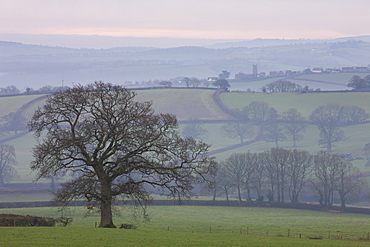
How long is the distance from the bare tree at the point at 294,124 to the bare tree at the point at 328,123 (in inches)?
184

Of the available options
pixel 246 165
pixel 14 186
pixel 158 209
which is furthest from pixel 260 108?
pixel 158 209

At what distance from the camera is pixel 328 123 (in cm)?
16762

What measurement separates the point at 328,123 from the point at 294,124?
39.3ft

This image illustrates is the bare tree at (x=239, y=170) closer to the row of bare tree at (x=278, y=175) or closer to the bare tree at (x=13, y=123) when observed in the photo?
the row of bare tree at (x=278, y=175)

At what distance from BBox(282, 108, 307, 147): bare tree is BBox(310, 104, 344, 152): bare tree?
468cm

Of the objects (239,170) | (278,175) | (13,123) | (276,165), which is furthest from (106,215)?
(13,123)

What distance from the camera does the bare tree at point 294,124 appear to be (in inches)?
6649

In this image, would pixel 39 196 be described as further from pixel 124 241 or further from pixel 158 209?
pixel 124 241

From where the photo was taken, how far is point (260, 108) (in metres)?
192

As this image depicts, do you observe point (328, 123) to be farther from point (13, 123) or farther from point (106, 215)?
point (106, 215)

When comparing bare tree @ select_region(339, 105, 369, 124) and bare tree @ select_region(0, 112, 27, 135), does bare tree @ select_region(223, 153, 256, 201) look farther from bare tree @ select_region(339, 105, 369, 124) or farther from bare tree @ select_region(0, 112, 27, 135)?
bare tree @ select_region(0, 112, 27, 135)

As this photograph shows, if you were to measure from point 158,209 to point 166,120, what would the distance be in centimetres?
3575

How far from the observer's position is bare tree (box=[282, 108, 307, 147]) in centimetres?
16888

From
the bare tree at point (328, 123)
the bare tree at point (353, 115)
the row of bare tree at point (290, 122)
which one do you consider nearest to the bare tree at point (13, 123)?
the row of bare tree at point (290, 122)
